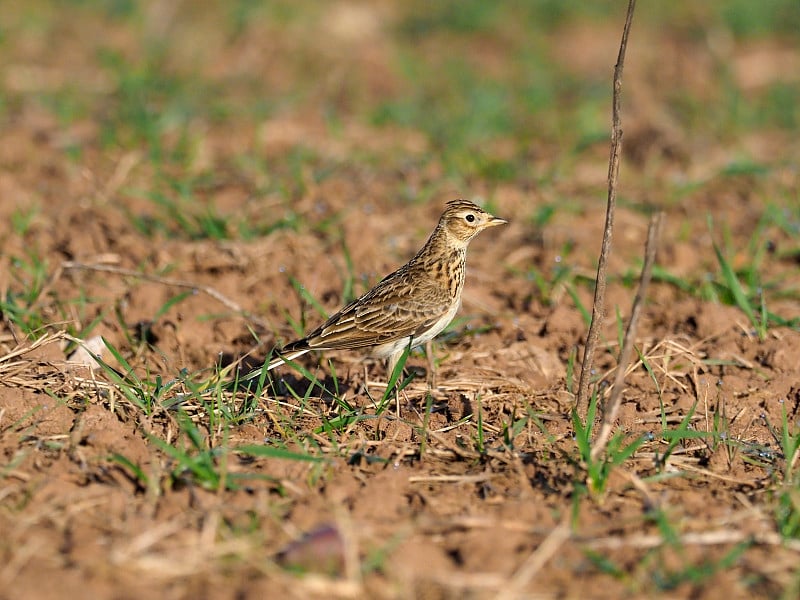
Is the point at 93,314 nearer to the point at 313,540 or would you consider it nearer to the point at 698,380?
the point at 313,540

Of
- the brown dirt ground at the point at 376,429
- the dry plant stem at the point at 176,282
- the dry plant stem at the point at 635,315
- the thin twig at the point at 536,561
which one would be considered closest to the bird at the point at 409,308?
the brown dirt ground at the point at 376,429

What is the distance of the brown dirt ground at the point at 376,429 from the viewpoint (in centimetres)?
370

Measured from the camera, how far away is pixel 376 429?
497 cm

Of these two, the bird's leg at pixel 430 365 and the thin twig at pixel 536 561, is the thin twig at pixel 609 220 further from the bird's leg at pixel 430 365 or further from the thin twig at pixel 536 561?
the thin twig at pixel 536 561

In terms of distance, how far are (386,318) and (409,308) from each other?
0.14 meters

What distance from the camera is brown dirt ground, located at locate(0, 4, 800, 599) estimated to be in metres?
3.70

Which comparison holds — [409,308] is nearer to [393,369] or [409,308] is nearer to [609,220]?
[393,369]

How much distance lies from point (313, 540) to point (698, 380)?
2.74 meters

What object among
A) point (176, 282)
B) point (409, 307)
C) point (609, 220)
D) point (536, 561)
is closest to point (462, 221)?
point (409, 307)

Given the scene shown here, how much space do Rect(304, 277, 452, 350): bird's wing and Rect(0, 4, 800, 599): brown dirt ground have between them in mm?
349

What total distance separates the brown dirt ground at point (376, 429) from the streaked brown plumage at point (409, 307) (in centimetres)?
30

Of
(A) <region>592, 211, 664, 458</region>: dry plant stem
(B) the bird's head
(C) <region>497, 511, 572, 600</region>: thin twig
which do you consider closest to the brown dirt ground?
(C) <region>497, 511, 572, 600</region>: thin twig

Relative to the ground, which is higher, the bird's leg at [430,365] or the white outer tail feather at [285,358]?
the white outer tail feather at [285,358]

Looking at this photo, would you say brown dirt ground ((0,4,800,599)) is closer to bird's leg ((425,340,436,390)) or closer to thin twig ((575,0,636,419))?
bird's leg ((425,340,436,390))
